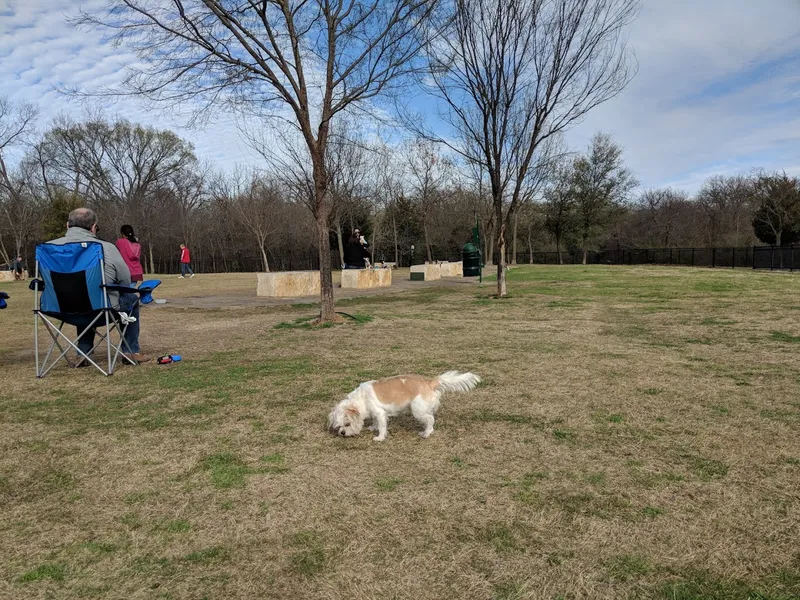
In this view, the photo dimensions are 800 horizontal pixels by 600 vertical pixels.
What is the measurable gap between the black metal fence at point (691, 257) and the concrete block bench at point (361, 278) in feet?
73.9

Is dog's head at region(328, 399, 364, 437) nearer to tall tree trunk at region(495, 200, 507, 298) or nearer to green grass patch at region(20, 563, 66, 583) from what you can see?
green grass patch at region(20, 563, 66, 583)

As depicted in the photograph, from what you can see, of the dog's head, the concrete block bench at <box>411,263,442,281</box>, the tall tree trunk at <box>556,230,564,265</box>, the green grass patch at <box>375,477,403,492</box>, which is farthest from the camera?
the tall tree trunk at <box>556,230,564,265</box>

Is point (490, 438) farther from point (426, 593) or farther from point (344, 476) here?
point (426, 593)

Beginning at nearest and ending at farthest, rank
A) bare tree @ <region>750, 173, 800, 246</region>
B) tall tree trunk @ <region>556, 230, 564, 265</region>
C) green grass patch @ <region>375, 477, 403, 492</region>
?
green grass patch @ <region>375, 477, 403, 492</region>, bare tree @ <region>750, 173, 800, 246</region>, tall tree trunk @ <region>556, 230, 564, 265</region>

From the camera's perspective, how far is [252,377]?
5.10m

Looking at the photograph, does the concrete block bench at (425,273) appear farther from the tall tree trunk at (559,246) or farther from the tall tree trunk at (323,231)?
the tall tree trunk at (559,246)

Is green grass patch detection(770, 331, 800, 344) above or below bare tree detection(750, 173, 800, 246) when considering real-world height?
below

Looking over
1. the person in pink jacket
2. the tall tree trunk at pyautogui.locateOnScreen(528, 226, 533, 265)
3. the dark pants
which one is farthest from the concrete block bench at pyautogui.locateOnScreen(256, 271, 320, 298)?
the tall tree trunk at pyautogui.locateOnScreen(528, 226, 533, 265)

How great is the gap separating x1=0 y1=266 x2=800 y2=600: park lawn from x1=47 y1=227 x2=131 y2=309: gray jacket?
0.97 m

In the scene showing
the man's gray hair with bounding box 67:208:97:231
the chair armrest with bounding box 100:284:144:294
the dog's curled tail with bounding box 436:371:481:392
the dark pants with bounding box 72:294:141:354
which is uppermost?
the man's gray hair with bounding box 67:208:97:231

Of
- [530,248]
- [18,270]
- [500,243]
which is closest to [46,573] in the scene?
[500,243]

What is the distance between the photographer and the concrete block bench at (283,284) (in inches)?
567

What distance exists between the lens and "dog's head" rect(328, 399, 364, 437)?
339 cm

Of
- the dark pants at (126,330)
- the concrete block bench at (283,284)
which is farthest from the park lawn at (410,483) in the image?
the concrete block bench at (283,284)
